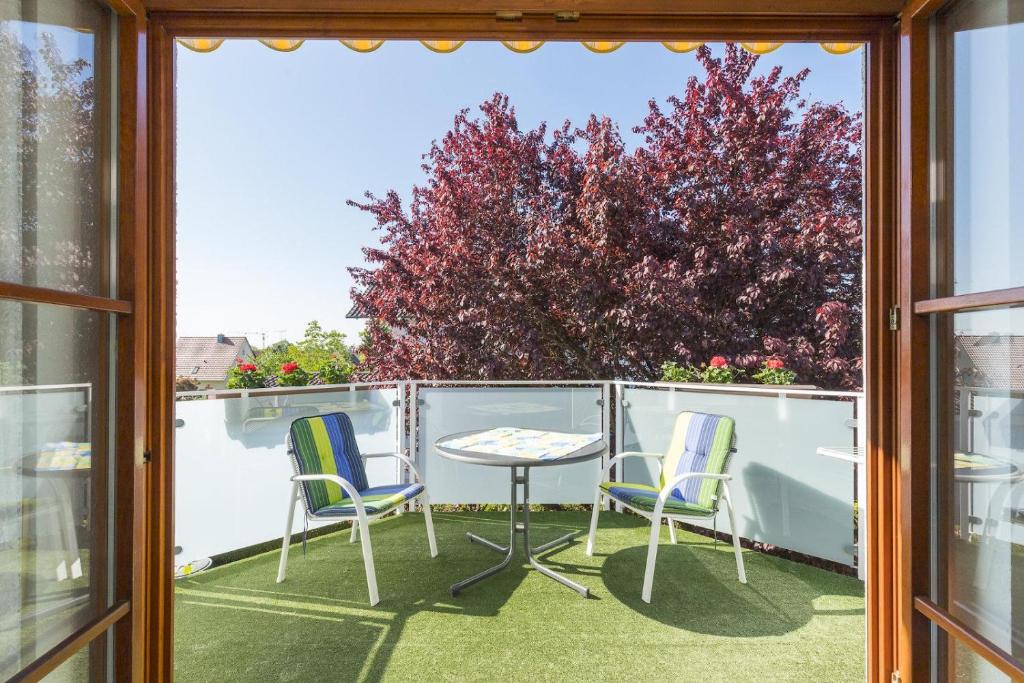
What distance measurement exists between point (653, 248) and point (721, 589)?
11.5 ft

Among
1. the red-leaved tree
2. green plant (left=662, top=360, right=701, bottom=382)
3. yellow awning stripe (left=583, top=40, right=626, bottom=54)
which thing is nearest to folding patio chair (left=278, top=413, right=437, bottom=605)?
green plant (left=662, top=360, right=701, bottom=382)

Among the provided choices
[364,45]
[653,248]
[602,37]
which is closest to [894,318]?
[602,37]

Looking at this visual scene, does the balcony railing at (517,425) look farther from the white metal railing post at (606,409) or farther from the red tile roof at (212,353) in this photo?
the red tile roof at (212,353)

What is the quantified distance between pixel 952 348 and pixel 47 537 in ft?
6.57

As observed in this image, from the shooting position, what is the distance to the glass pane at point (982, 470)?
946 mm

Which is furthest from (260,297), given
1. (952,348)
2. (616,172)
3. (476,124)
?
(952,348)

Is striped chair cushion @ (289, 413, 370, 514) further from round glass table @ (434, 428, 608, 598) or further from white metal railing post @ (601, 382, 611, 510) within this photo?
white metal railing post @ (601, 382, 611, 510)

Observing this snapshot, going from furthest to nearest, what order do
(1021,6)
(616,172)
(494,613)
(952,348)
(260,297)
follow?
1. (260,297)
2. (616,172)
3. (494,613)
4. (952,348)
5. (1021,6)

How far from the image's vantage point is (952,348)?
1104 millimetres

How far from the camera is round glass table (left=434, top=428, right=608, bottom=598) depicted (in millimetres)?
2436

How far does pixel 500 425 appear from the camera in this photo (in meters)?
3.65

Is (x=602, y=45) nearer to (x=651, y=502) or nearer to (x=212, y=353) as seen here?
(x=651, y=502)

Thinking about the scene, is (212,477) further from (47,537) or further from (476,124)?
(476,124)

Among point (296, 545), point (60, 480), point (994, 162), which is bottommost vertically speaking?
point (296, 545)
